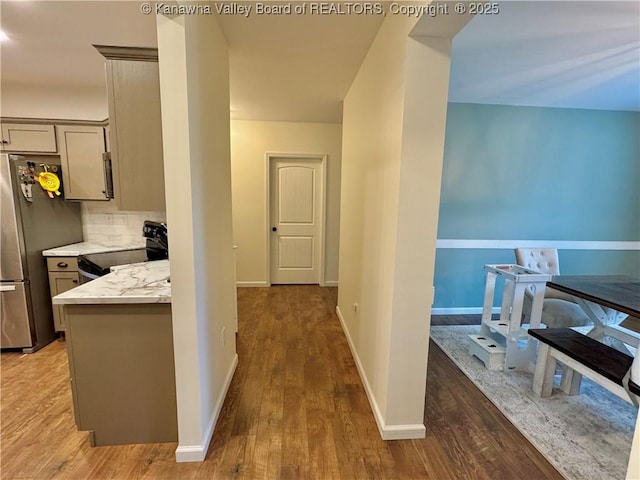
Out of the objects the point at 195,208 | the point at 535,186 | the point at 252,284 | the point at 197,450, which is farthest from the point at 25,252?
the point at 535,186

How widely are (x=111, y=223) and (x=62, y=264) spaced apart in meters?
0.70

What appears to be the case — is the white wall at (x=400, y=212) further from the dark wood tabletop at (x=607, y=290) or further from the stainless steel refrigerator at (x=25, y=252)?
the stainless steel refrigerator at (x=25, y=252)

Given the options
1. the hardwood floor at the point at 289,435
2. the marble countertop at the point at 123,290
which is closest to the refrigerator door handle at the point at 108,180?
the marble countertop at the point at 123,290

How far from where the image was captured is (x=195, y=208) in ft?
4.49

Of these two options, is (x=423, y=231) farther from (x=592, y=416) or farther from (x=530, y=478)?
(x=592, y=416)

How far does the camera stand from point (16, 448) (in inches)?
60.9

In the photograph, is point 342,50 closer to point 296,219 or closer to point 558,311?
point 296,219

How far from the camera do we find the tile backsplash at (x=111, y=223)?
315 cm

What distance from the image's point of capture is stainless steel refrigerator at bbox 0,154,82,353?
2305mm

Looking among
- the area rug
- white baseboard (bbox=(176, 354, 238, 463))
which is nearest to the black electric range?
white baseboard (bbox=(176, 354, 238, 463))

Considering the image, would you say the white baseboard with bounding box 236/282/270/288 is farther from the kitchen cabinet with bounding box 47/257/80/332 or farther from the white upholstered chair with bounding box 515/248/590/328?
the white upholstered chair with bounding box 515/248/590/328

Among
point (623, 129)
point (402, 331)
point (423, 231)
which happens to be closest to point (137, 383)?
point (402, 331)

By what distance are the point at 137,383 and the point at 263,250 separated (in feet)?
9.66

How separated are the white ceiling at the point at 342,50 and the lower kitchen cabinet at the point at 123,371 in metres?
1.79
